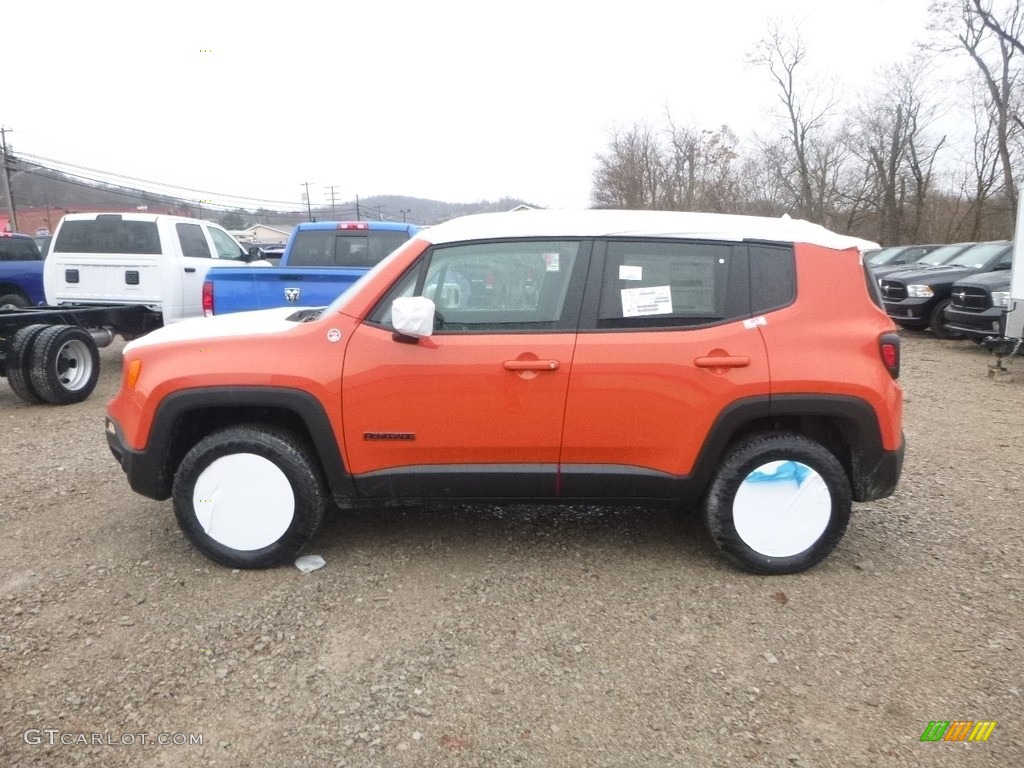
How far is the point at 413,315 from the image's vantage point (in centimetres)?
320

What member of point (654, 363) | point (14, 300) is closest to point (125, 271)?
point (14, 300)

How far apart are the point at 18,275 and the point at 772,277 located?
12054 mm

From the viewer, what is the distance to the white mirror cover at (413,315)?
319 cm

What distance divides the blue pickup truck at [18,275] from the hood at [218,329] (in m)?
9.42

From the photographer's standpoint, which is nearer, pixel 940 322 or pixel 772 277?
pixel 772 277

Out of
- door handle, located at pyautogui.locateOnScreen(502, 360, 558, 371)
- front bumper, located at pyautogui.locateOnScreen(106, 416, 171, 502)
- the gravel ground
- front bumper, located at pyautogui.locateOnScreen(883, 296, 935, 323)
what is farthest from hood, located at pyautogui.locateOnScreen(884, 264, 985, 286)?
front bumper, located at pyautogui.locateOnScreen(106, 416, 171, 502)

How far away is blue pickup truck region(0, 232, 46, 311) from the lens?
11.3 meters

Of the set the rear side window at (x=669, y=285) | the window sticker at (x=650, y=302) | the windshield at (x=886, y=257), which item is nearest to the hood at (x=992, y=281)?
the windshield at (x=886, y=257)

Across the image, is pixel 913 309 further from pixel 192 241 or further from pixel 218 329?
pixel 218 329

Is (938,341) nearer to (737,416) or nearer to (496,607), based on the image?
(737,416)

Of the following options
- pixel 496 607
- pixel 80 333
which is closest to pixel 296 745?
pixel 496 607

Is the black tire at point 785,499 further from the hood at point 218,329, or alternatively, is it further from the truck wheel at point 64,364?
A: the truck wheel at point 64,364

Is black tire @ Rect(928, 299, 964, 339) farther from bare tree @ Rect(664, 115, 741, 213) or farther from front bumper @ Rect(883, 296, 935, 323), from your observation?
bare tree @ Rect(664, 115, 741, 213)

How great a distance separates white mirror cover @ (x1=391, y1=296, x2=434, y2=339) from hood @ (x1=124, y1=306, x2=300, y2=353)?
62 cm
